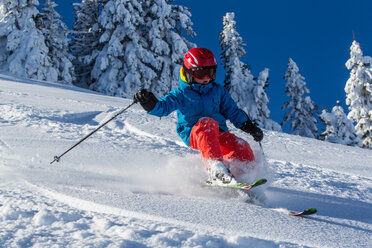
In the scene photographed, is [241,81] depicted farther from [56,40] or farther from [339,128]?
[56,40]

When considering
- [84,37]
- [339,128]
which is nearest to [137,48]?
[84,37]

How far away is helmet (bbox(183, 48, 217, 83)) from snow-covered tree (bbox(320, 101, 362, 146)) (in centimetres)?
2123

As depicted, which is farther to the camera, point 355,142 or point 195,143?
point 355,142

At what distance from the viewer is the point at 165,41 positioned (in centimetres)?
2231

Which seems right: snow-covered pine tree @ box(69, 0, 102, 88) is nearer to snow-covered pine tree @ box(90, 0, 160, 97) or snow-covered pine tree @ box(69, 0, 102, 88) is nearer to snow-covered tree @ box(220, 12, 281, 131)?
snow-covered pine tree @ box(90, 0, 160, 97)

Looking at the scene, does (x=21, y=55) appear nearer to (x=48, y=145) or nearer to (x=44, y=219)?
(x=48, y=145)

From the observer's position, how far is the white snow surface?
6.23ft

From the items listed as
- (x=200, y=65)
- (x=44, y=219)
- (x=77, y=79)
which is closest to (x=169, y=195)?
(x=44, y=219)

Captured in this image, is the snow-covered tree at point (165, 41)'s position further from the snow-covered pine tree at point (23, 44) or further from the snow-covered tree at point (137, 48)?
the snow-covered pine tree at point (23, 44)

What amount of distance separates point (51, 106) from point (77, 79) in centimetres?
2015

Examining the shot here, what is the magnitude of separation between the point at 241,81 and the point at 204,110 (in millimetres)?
20633

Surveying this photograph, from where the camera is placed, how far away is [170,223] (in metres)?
2.11

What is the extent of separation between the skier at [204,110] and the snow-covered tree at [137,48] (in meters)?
17.3

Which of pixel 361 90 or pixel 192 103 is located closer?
pixel 192 103
